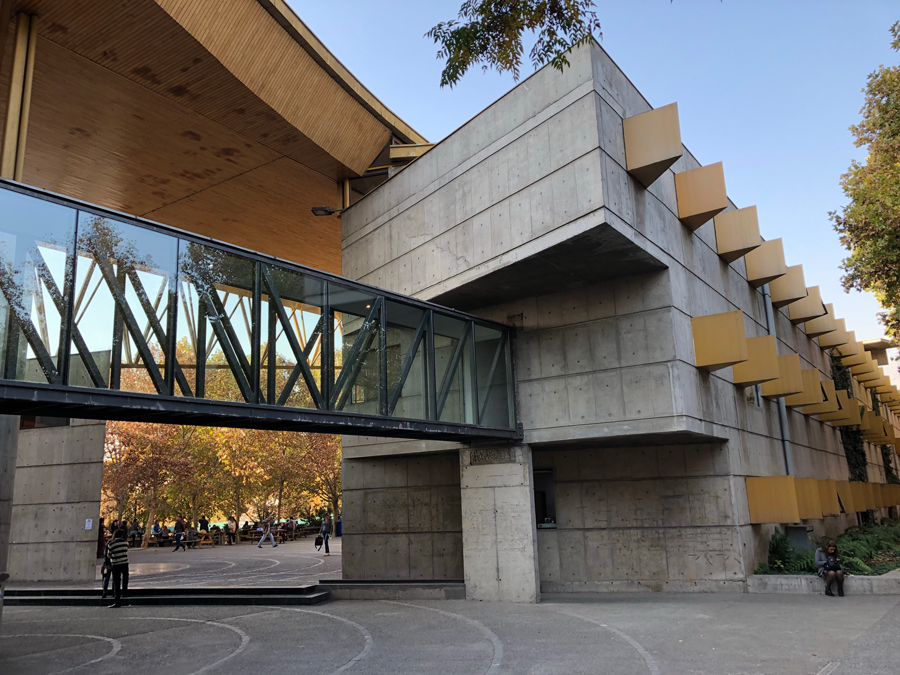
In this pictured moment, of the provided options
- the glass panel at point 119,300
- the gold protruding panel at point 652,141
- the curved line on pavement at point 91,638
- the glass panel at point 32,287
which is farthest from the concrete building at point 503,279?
the glass panel at point 32,287

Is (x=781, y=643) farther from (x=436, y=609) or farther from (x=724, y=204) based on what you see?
(x=724, y=204)

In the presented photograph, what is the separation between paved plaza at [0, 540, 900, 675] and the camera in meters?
8.97

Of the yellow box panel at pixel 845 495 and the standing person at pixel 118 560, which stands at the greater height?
the yellow box panel at pixel 845 495

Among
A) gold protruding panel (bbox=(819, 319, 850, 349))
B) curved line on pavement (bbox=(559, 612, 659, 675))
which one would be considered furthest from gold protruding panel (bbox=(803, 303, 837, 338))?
curved line on pavement (bbox=(559, 612, 659, 675))

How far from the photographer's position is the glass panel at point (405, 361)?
45.0ft

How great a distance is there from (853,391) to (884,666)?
96.2 feet

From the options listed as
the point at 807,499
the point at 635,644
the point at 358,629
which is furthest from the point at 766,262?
the point at 358,629

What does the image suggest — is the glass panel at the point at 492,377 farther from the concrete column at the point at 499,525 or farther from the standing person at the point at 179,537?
the standing person at the point at 179,537

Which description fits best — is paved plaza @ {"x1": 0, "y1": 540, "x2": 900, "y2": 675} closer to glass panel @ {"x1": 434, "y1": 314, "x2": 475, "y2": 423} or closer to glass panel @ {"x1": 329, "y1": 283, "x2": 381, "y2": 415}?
glass panel @ {"x1": 329, "y1": 283, "x2": 381, "y2": 415}

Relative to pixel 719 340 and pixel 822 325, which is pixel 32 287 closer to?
pixel 719 340

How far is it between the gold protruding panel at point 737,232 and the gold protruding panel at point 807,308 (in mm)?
9083

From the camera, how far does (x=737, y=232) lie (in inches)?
765

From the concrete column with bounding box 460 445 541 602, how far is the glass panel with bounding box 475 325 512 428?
907 mm

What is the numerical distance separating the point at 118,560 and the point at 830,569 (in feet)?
51.1
